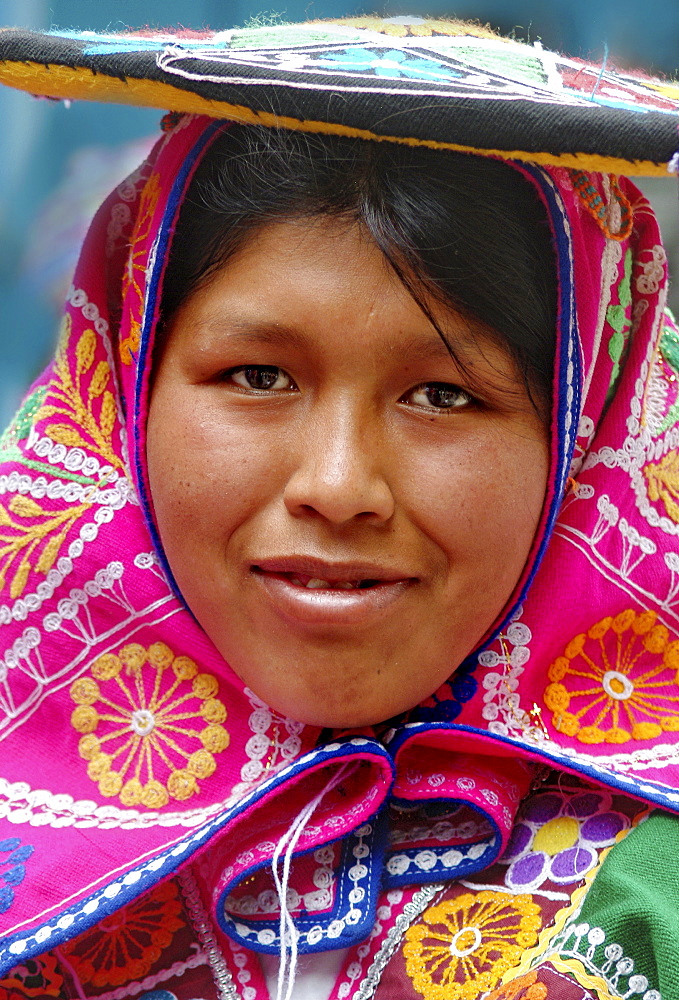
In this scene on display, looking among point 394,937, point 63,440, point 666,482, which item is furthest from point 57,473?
point 666,482

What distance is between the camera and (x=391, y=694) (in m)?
1.19

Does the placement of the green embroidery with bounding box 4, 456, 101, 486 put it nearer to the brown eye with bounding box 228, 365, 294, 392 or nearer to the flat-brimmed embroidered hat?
the brown eye with bounding box 228, 365, 294, 392

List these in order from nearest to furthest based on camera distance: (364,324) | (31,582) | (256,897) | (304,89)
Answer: (304,89) → (364,324) → (256,897) → (31,582)

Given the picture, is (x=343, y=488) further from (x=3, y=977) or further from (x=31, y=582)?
(x=3, y=977)

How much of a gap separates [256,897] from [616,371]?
2.67 ft

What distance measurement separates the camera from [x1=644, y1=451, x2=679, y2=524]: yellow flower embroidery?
140 cm

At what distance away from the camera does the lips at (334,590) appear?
1130 millimetres

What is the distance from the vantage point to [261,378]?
120 cm

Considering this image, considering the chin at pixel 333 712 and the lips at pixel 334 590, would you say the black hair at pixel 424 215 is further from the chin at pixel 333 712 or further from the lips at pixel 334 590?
the chin at pixel 333 712

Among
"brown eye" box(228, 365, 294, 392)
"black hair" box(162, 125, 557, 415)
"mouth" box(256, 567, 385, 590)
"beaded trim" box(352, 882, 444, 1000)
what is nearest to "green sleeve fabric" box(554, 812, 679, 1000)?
"beaded trim" box(352, 882, 444, 1000)

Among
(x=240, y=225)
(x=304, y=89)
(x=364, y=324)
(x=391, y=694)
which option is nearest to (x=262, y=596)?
(x=391, y=694)

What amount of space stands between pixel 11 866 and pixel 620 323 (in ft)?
3.34

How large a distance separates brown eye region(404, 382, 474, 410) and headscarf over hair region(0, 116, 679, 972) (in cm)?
14

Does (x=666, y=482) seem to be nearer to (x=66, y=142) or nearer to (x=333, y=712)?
(x=333, y=712)
